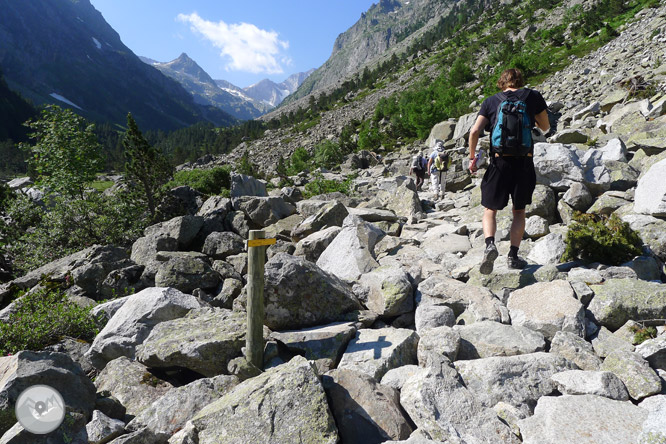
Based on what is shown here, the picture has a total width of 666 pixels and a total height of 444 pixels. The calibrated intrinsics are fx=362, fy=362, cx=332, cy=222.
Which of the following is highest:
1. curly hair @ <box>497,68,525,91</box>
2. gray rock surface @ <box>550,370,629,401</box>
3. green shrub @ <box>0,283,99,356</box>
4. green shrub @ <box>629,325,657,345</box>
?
curly hair @ <box>497,68,525,91</box>

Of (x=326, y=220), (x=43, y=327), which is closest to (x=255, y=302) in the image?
(x=43, y=327)

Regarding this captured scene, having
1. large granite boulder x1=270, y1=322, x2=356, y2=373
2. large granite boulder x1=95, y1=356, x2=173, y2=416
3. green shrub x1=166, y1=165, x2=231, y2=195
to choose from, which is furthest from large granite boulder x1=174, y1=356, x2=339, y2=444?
green shrub x1=166, y1=165, x2=231, y2=195

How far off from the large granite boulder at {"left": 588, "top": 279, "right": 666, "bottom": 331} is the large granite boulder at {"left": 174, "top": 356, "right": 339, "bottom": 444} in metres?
3.82

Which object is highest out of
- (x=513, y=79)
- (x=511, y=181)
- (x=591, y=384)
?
(x=513, y=79)

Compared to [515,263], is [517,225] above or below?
above

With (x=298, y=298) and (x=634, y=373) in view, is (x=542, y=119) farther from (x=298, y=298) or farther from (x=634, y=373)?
(x=298, y=298)

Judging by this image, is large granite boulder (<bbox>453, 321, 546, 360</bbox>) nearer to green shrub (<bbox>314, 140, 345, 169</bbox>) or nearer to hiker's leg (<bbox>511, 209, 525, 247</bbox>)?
hiker's leg (<bbox>511, 209, 525, 247</bbox>)

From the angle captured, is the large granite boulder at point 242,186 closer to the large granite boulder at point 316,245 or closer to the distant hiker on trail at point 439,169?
the large granite boulder at point 316,245

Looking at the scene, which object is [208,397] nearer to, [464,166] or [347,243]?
[347,243]

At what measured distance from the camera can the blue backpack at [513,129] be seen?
527 centimetres

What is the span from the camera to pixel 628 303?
4.66m

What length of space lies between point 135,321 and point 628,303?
24.4 ft

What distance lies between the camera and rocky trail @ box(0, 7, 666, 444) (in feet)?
11.6

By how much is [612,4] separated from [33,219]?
2925 inches
